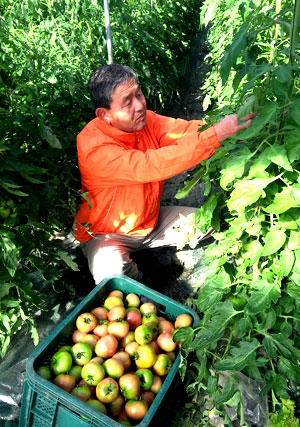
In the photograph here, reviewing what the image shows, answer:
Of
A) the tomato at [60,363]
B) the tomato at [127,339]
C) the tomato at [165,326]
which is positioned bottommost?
the tomato at [165,326]

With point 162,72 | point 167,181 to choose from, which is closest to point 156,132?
point 167,181

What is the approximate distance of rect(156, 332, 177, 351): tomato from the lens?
1859 millimetres

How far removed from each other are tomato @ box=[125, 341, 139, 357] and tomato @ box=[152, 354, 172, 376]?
0.11 metres

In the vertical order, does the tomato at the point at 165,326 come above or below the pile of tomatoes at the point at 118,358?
below

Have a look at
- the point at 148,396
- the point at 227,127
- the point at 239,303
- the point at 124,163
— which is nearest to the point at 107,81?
the point at 124,163

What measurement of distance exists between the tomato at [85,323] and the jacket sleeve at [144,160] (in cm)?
78

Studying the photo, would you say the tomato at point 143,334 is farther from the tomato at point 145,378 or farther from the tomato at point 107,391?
the tomato at point 107,391

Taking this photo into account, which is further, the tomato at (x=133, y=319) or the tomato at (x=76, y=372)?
the tomato at (x=133, y=319)

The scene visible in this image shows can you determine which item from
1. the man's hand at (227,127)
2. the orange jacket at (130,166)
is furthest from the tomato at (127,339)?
the man's hand at (227,127)

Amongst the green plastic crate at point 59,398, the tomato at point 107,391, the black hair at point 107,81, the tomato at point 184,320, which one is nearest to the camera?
the green plastic crate at point 59,398

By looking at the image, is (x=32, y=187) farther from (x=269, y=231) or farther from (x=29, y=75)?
(x=269, y=231)

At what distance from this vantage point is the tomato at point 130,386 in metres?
1.66

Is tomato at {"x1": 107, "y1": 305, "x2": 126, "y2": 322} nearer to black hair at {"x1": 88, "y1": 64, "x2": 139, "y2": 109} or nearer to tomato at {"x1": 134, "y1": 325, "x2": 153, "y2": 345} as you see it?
tomato at {"x1": 134, "y1": 325, "x2": 153, "y2": 345}

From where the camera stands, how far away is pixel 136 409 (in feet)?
5.27
